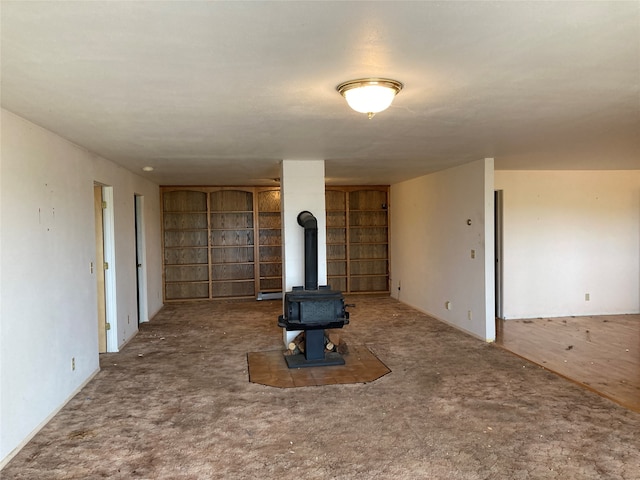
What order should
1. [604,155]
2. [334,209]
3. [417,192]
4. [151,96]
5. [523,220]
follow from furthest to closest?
[334,209], [417,192], [523,220], [604,155], [151,96]

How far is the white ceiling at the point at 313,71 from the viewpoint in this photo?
168 centimetres

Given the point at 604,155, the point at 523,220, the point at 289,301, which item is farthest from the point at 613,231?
the point at 289,301

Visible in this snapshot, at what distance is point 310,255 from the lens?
495 centimetres

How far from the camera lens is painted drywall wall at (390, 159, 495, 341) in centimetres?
549

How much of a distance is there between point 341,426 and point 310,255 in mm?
2062

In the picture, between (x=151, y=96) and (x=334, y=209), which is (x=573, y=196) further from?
(x=151, y=96)

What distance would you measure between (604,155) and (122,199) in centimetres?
583

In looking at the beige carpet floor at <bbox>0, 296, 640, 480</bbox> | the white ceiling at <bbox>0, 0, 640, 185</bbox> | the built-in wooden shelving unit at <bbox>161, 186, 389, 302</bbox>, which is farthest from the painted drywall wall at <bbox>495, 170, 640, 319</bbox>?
the built-in wooden shelving unit at <bbox>161, 186, 389, 302</bbox>

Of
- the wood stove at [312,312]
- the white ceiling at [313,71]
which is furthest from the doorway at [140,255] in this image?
the wood stove at [312,312]

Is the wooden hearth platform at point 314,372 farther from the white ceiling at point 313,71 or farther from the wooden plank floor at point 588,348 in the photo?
the white ceiling at point 313,71

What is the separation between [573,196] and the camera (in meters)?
6.98

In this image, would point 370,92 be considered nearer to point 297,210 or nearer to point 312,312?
point 312,312

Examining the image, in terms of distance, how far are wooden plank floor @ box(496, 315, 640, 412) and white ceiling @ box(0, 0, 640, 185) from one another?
2182 mm

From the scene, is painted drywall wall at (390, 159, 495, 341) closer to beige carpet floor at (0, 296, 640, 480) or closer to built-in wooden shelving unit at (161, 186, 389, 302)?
built-in wooden shelving unit at (161, 186, 389, 302)
